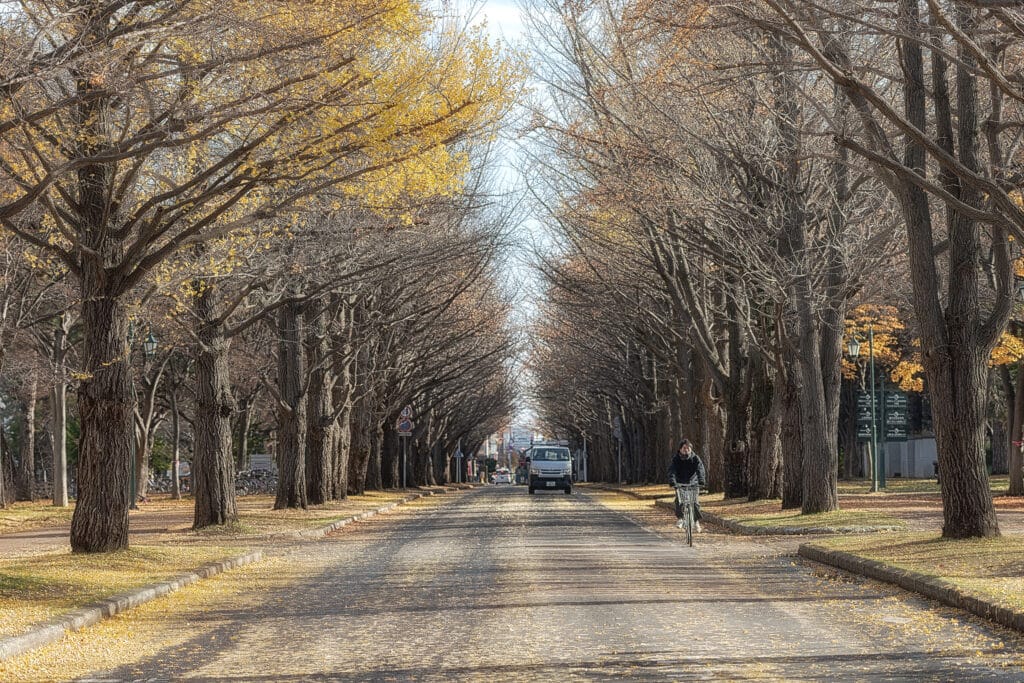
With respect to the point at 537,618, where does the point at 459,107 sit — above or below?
above

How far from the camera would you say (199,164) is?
20.5 meters

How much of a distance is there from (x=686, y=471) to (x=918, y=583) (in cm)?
929

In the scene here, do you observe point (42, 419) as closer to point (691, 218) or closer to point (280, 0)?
point (691, 218)

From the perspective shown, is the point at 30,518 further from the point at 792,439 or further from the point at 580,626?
the point at 580,626

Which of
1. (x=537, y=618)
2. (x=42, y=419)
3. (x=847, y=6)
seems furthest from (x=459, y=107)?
(x=42, y=419)

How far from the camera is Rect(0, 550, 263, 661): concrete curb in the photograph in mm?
10367

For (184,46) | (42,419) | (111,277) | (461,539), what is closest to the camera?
Result: (184,46)

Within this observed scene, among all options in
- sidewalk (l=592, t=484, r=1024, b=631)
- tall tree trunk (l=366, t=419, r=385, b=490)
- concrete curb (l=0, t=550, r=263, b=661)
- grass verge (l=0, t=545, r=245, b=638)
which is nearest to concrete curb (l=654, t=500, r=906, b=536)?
sidewalk (l=592, t=484, r=1024, b=631)

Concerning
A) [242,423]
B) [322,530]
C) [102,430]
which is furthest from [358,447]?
[102,430]

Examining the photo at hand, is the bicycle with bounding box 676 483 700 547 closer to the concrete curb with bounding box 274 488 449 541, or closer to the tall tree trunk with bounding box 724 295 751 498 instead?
the concrete curb with bounding box 274 488 449 541

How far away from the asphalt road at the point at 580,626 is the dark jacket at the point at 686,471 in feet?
9.81

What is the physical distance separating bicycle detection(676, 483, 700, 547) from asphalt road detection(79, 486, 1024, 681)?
1993mm

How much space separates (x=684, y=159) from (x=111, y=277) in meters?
11.8

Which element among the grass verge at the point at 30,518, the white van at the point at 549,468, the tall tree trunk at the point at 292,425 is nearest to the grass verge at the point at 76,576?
the tall tree trunk at the point at 292,425
